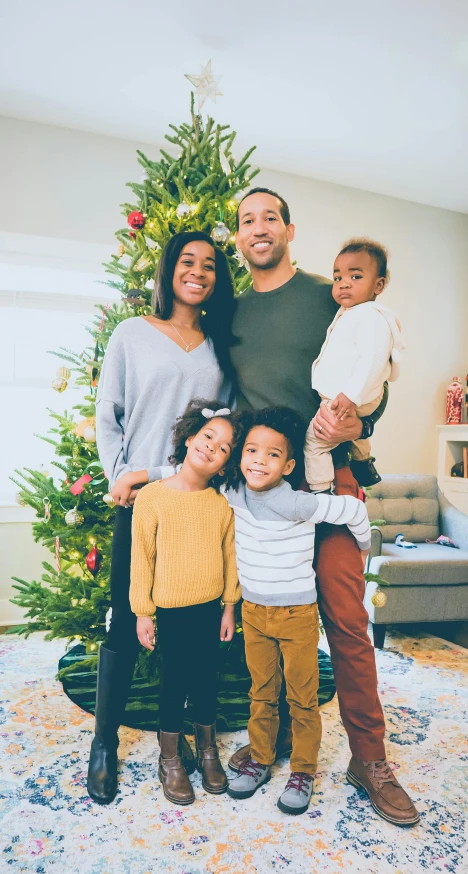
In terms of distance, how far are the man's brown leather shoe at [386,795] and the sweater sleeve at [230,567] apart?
60 cm

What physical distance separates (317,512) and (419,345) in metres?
3.05

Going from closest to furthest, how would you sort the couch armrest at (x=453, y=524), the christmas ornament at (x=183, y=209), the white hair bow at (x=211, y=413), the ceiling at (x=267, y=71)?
Result: 1. the white hair bow at (x=211, y=413)
2. the christmas ornament at (x=183, y=209)
3. the ceiling at (x=267, y=71)
4. the couch armrest at (x=453, y=524)

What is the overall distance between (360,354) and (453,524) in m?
2.33

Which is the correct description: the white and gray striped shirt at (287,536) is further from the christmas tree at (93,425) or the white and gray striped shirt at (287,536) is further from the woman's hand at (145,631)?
the christmas tree at (93,425)

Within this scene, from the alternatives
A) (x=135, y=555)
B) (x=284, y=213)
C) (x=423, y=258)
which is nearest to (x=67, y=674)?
(x=135, y=555)

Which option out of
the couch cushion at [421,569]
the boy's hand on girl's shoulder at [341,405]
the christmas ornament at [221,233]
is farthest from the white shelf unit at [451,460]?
the boy's hand on girl's shoulder at [341,405]

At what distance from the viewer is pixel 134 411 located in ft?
5.47

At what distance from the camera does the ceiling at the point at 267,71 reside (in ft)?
7.35

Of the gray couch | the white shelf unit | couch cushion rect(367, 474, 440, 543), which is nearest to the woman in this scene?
the gray couch

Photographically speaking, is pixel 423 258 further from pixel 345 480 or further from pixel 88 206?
pixel 345 480

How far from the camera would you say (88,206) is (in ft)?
10.5

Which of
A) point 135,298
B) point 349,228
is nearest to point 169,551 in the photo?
point 135,298

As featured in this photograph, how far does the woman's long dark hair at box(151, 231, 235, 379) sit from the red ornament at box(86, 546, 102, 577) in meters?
0.85

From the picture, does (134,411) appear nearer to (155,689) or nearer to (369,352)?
(369,352)
